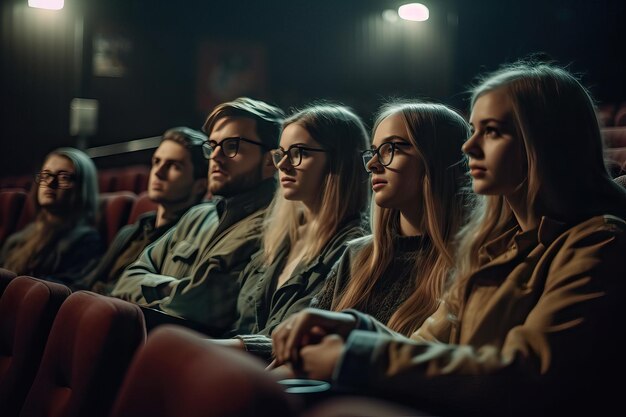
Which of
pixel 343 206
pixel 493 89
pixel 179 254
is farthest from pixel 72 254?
pixel 493 89

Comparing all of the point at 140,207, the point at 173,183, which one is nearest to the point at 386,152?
the point at 173,183

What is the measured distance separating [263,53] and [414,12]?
101 centimetres

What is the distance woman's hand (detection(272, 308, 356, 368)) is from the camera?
818 mm

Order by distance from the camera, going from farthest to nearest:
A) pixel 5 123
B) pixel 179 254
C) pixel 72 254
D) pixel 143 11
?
pixel 5 123, pixel 143 11, pixel 72 254, pixel 179 254

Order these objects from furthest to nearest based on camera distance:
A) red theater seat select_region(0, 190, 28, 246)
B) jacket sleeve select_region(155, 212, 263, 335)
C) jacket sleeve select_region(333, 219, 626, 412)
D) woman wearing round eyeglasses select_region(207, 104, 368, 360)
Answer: red theater seat select_region(0, 190, 28, 246)
jacket sleeve select_region(155, 212, 263, 335)
woman wearing round eyeglasses select_region(207, 104, 368, 360)
jacket sleeve select_region(333, 219, 626, 412)

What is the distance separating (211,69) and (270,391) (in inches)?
129

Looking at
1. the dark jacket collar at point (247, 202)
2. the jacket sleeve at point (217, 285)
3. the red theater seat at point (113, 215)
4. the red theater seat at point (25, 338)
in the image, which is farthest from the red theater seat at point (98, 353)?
the red theater seat at point (113, 215)

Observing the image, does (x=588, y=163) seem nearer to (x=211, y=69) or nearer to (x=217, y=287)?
(x=217, y=287)

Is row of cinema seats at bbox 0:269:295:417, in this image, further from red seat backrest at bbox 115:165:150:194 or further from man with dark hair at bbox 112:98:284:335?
red seat backrest at bbox 115:165:150:194

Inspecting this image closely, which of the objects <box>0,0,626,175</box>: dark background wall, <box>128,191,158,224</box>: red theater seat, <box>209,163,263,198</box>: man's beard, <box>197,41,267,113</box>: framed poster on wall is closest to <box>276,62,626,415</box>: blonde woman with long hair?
<box>209,163,263,198</box>: man's beard

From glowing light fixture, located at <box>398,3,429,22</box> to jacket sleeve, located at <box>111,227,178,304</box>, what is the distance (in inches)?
34.9

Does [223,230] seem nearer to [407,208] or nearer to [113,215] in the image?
[407,208]

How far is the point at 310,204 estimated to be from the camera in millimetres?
1482

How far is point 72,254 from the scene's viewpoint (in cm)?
248
